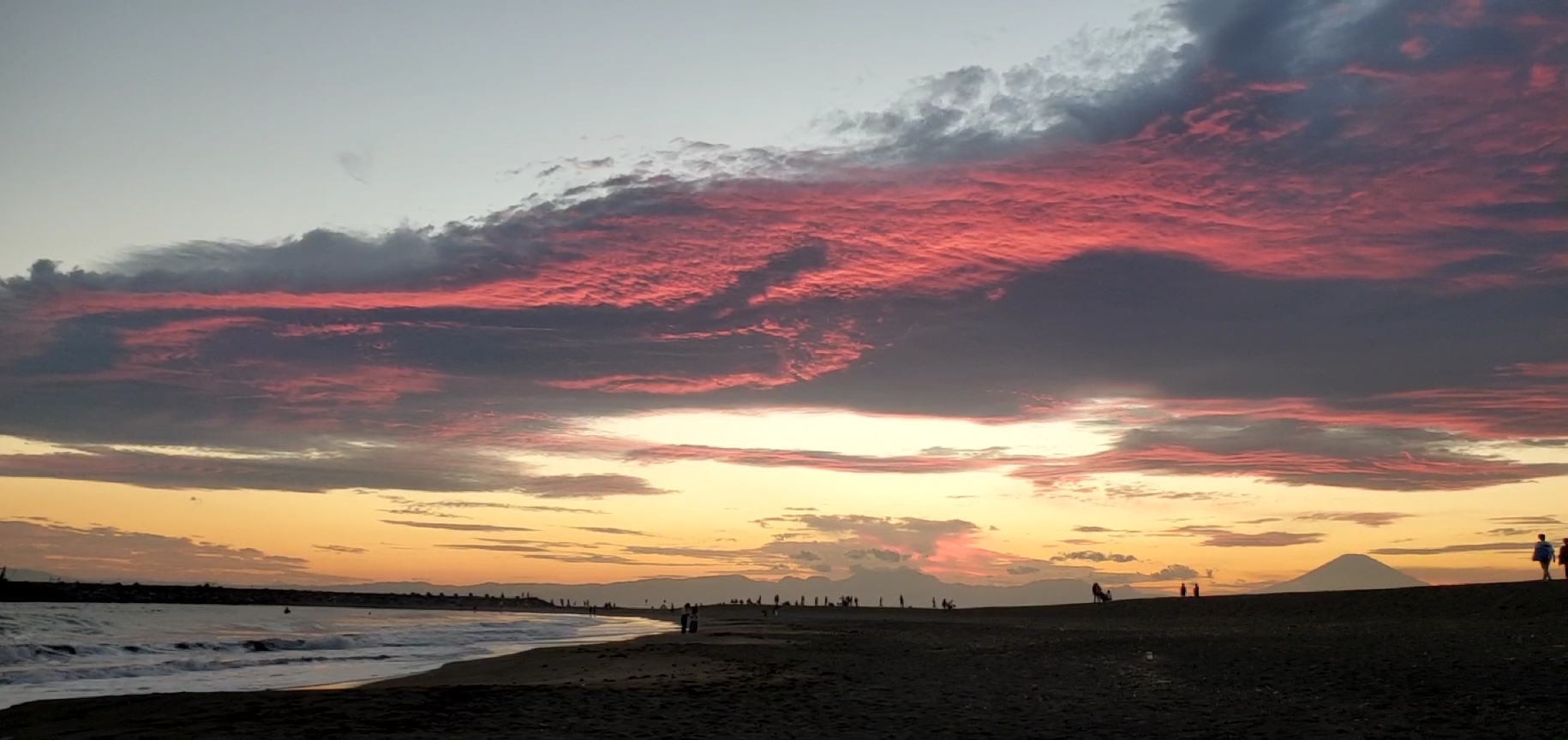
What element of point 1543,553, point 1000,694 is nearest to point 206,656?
point 1000,694

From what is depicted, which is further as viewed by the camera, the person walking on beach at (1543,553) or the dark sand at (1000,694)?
the person walking on beach at (1543,553)

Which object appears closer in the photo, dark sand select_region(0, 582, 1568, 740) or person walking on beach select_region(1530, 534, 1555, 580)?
dark sand select_region(0, 582, 1568, 740)

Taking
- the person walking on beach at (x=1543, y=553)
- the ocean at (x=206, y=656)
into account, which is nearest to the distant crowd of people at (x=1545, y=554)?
the person walking on beach at (x=1543, y=553)

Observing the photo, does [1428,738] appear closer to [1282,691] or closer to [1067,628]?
[1282,691]

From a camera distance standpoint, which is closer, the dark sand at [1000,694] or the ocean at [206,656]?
the dark sand at [1000,694]

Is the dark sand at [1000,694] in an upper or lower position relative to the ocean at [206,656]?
upper

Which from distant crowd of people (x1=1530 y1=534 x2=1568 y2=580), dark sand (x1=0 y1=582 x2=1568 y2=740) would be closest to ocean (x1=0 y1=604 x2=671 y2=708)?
dark sand (x1=0 y1=582 x2=1568 y2=740)

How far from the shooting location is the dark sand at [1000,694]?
688 inches

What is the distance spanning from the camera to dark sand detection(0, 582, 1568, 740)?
17.5 m

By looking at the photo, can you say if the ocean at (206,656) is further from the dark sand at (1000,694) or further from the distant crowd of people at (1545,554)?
the distant crowd of people at (1545,554)

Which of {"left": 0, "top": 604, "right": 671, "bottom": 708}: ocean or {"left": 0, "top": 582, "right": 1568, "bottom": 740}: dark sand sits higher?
{"left": 0, "top": 582, "right": 1568, "bottom": 740}: dark sand

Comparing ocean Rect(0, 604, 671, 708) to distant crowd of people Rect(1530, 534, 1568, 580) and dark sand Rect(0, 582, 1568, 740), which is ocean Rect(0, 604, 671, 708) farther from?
distant crowd of people Rect(1530, 534, 1568, 580)

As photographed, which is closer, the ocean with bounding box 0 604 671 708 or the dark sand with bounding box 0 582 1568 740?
the dark sand with bounding box 0 582 1568 740

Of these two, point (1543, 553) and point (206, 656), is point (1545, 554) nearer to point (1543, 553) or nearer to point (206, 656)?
point (1543, 553)
